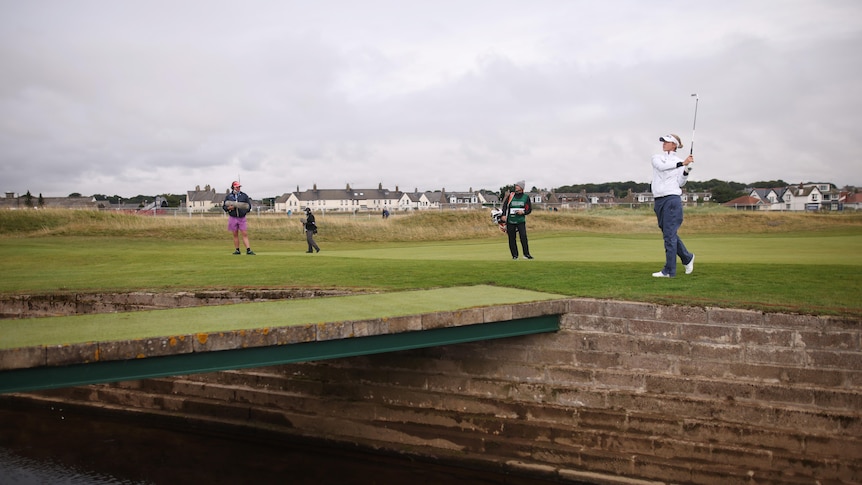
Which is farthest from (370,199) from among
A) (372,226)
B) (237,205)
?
(237,205)

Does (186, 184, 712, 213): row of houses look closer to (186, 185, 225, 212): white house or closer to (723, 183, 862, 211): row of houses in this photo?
(186, 185, 225, 212): white house

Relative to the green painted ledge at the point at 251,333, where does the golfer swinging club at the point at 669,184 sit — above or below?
above

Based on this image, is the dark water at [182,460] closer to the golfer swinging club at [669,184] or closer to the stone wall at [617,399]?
the stone wall at [617,399]

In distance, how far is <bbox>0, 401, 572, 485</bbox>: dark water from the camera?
948cm

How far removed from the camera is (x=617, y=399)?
9172 millimetres

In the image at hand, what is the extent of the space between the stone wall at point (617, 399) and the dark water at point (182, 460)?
0.36 m

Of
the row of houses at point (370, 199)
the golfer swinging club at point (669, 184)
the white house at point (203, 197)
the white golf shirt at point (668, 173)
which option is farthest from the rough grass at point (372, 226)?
the white house at point (203, 197)

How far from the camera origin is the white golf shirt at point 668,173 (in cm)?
1080

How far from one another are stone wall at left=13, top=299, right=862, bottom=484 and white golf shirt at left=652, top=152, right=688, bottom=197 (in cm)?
260

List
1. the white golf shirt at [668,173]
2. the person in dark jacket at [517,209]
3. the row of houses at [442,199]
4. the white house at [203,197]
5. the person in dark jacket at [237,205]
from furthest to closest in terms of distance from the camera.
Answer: the white house at [203,197], the row of houses at [442,199], the person in dark jacket at [237,205], the person in dark jacket at [517,209], the white golf shirt at [668,173]

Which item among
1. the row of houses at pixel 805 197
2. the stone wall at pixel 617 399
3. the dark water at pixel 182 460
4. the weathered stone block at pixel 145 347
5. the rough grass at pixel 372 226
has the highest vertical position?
the row of houses at pixel 805 197

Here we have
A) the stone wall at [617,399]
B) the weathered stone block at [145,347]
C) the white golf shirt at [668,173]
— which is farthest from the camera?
the white golf shirt at [668,173]

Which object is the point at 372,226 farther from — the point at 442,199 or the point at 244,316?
the point at 442,199

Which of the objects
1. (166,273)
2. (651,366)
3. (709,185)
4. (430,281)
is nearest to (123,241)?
(166,273)
